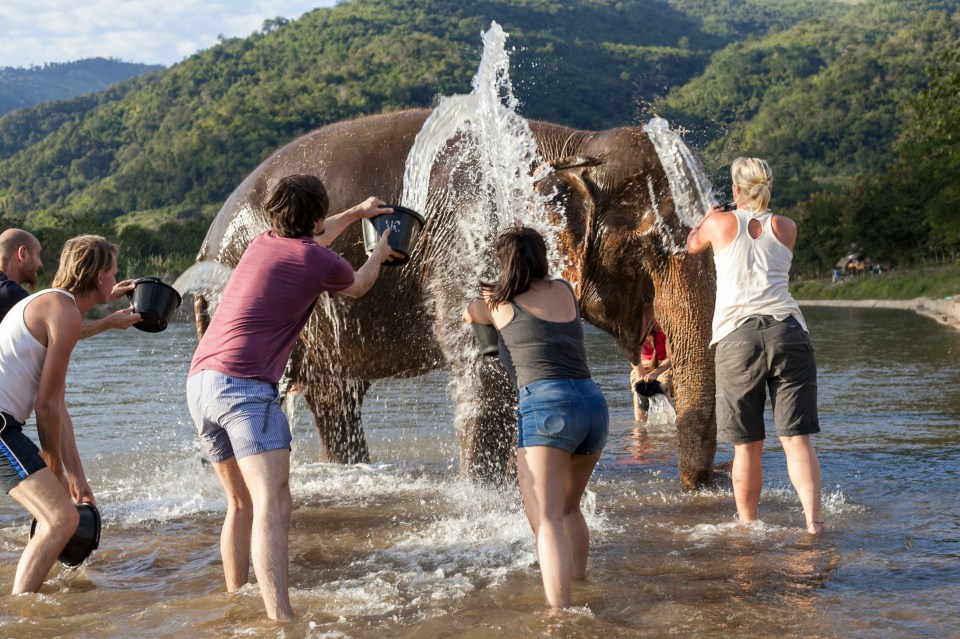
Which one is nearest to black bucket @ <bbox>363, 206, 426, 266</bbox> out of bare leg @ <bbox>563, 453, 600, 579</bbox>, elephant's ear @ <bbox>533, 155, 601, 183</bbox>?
bare leg @ <bbox>563, 453, 600, 579</bbox>

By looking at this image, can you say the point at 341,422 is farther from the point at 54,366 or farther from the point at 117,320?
the point at 54,366

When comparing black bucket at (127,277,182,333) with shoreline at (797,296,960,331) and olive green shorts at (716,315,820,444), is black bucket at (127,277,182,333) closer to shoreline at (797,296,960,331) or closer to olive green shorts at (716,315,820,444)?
olive green shorts at (716,315,820,444)

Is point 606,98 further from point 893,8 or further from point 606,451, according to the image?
point 893,8

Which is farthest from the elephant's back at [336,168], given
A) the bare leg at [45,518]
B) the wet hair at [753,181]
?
the bare leg at [45,518]

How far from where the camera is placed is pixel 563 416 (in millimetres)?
4301

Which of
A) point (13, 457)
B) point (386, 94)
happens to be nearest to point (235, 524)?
point (13, 457)

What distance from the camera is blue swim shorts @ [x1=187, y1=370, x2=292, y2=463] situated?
4.13 m

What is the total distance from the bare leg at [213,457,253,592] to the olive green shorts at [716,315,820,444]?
2576 millimetres

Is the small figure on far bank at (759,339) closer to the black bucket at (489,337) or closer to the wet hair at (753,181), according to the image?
the wet hair at (753,181)

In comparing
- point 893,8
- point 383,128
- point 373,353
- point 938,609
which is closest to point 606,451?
point 373,353

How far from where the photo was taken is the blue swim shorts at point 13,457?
15.2 feet

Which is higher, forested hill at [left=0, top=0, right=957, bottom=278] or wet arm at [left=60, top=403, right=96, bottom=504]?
forested hill at [left=0, top=0, right=957, bottom=278]

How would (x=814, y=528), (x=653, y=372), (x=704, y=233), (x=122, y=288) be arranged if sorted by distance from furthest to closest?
1. (x=653, y=372)
2. (x=704, y=233)
3. (x=814, y=528)
4. (x=122, y=288)

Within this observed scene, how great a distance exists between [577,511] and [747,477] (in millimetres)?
1461
